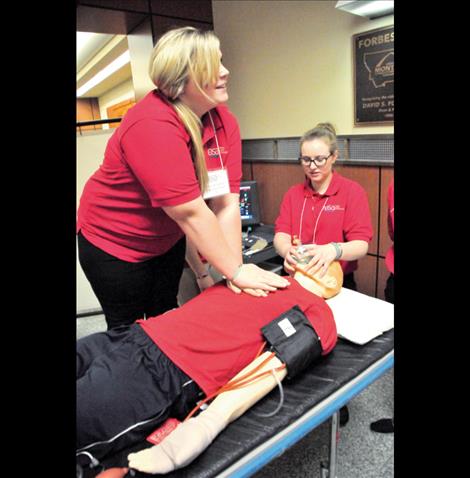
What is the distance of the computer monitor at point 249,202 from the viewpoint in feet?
10.3

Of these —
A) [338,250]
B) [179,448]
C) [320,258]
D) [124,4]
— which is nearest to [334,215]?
[338,250]

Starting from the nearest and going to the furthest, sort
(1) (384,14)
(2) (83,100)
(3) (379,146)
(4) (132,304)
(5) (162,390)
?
(5) (162,390)
(4) (132,304)
(1) (384,14)
(3) (379,146)
(2) (83,100)

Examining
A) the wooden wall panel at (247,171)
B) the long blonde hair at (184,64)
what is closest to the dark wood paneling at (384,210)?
the wooden wall panel at (247,171)

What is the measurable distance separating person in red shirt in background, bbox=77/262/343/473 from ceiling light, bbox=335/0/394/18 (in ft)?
5.34

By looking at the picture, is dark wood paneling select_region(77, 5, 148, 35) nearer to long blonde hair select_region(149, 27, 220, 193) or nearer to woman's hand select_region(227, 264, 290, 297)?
long blonde hair select_region(149, 27, 220, 193)

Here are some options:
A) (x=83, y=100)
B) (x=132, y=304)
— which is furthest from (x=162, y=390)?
(x=83, y=100)

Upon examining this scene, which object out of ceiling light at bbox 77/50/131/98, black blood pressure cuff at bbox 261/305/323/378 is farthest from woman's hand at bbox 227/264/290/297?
ceiling light at bbox 77/50/131/98

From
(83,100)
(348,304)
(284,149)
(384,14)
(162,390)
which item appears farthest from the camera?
(83,100)

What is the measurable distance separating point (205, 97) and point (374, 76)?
5.31 ft

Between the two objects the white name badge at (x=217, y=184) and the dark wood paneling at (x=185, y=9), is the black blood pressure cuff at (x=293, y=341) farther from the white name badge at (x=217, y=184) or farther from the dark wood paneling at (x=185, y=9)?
the dark wood paneling at (x=185, y=9)
